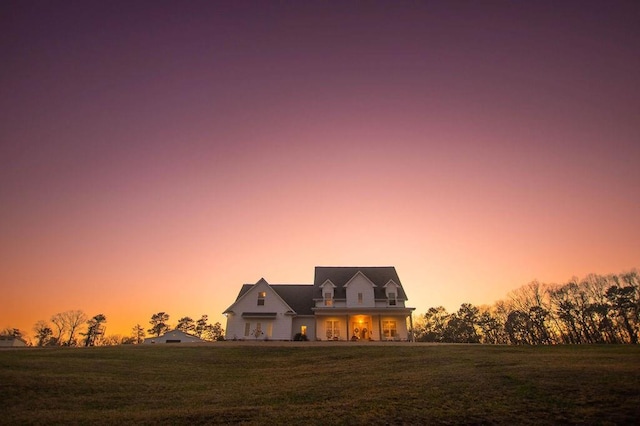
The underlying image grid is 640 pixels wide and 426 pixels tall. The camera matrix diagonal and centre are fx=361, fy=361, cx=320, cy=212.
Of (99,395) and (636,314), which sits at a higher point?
(636,314)

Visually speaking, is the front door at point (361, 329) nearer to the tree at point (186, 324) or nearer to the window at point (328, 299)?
the window at point (328, 299)

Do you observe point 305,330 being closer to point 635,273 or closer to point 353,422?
point 353,422

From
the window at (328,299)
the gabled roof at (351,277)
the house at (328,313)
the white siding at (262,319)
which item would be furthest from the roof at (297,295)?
the window at (328,299)

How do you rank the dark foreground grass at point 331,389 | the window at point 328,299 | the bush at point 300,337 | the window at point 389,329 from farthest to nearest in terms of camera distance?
1. the window at point 328,299
2. the window at point 389,329
3. the bush at point 300,337
4. the dark foreground grass at point 331,389

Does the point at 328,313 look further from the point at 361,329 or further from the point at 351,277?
the point at 351,277

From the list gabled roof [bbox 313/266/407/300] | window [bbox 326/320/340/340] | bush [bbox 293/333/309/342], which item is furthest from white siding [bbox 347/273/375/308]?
bush [bbox 293/333/309/342]

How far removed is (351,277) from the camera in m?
49.3

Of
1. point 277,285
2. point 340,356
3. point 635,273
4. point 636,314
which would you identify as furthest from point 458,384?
point 635,273

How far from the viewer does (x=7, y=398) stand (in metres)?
15.1

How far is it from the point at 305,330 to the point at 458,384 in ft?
106

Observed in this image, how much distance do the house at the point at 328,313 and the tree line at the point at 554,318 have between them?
100 feet

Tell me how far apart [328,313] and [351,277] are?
706cm

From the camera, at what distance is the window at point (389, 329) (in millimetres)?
43406

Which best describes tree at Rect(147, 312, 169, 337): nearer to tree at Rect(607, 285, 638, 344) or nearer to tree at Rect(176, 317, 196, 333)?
tree at Rect(176, 317, 196, 333)
